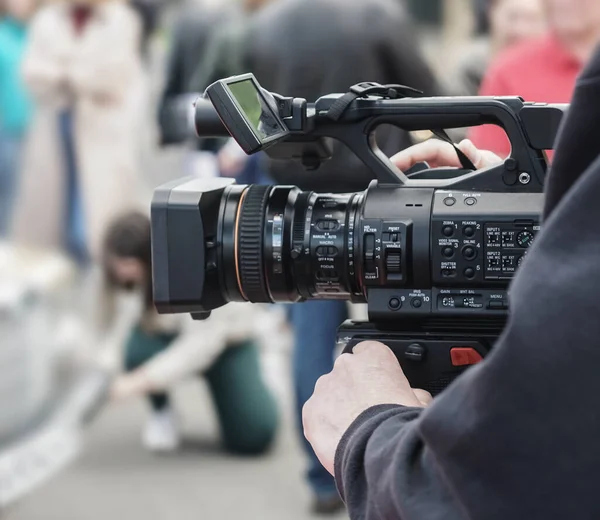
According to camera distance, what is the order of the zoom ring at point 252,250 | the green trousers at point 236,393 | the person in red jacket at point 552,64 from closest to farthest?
the zoom ring at point 252,250, the person in red jacket at point 552,64, the green trousers at point 236,393

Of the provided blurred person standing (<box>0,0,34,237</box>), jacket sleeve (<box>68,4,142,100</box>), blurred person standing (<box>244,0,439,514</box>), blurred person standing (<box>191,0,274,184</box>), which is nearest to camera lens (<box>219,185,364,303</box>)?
blurred person standing (<box>244,0,439,514</box>)

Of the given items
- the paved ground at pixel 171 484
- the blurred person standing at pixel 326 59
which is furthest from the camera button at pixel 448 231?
the paved ground at pixel 171 484

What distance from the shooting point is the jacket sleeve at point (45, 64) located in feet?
16.6

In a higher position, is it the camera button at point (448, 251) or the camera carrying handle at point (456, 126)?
the camera carrying handle at point (456, 126)

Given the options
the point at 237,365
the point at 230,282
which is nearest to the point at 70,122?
the point at 237,365

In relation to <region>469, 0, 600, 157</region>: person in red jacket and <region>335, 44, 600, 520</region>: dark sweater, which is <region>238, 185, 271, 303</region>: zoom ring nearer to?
<region>335, 44, 600, 520</region>: dark sweater

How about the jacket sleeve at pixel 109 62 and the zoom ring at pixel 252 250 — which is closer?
the zoom ring at pixel 252 250

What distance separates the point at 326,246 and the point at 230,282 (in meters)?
0.14

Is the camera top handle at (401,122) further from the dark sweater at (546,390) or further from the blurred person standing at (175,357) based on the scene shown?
the blurred person standing at (175,357)

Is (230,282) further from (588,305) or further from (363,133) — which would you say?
(588,305)

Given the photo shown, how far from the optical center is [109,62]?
16.6 feet

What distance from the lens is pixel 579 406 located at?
3.19 ft

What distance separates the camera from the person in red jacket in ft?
10.0

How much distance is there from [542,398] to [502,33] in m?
3.69
